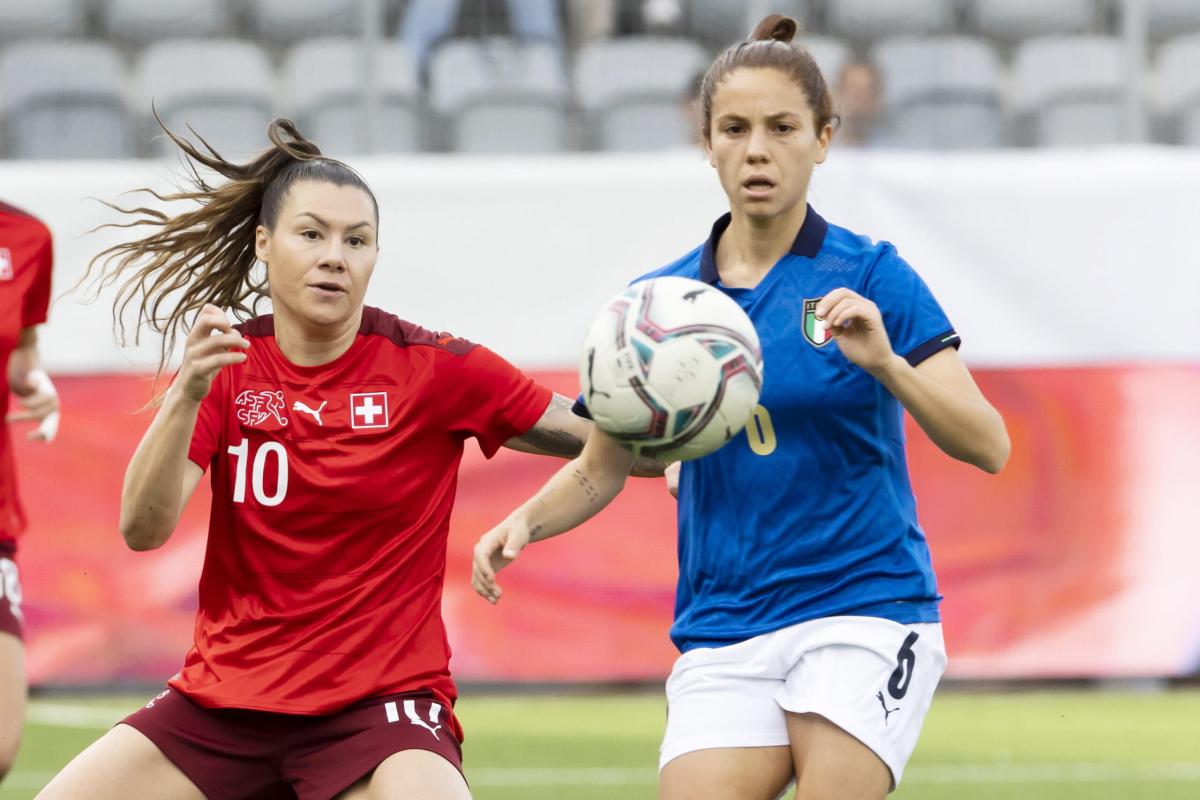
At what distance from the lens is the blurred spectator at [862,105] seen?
32.2ft

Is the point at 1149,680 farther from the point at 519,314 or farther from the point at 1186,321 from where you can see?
the point at 519,314

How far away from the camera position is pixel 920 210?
30.9 feet

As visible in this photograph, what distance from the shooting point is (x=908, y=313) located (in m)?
3.85

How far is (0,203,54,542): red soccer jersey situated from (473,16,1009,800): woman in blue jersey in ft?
7.38

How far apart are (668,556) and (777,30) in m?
5.30

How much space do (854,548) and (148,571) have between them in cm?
591

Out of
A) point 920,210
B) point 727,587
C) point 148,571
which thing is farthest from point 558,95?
point 727,587

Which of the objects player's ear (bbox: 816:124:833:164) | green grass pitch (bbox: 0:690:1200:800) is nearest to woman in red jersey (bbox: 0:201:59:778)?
green grass pitch (bbox: 0:690:1200:800)

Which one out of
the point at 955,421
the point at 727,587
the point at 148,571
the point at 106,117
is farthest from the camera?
the point at 106,117

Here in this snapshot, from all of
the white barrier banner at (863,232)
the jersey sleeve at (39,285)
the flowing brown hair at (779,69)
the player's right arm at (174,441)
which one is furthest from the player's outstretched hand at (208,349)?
the white barrier banner at (863,232)

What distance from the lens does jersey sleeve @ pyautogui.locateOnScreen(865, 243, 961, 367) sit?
12.5ft

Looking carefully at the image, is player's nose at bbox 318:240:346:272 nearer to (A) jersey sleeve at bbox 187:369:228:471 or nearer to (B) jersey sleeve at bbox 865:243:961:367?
(A) jersey sleeve at bbox 187:369:228:471

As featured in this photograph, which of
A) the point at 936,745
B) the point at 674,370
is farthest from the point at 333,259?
the point at 936,745

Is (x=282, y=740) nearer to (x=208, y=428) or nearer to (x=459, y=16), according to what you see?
(x=208, y=428)
